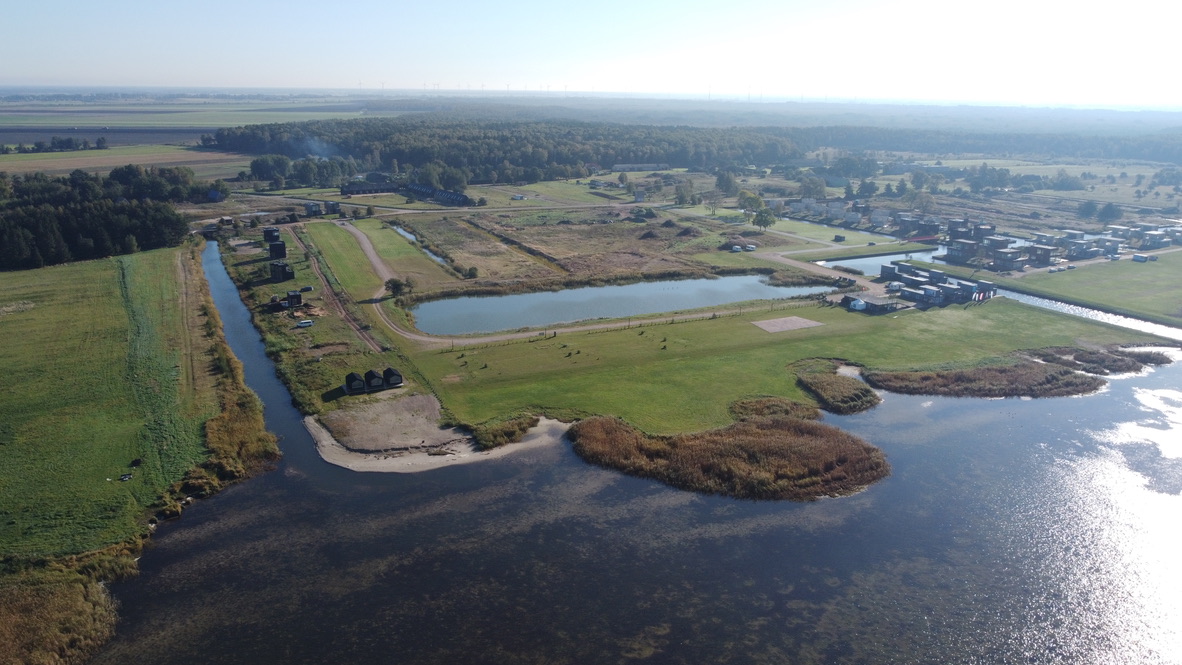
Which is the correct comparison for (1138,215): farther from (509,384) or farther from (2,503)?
(2,503)

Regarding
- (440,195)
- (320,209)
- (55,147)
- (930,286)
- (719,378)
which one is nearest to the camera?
(719,378)

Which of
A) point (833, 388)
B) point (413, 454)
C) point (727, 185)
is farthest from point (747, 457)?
point (727, 185)

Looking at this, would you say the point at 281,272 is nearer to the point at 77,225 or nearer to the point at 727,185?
the point at 77,225

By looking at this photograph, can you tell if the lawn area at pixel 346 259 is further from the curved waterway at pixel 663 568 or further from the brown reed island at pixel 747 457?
the brown reed island at pixel 747 457

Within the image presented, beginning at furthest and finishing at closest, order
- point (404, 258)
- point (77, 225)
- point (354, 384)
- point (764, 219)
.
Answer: point (764, 219), point (404, 258), point (77, 225), point (354, 384)

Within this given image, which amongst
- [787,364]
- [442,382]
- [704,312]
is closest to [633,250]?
[704,312]

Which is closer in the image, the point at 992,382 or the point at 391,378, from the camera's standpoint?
the point at 391,378

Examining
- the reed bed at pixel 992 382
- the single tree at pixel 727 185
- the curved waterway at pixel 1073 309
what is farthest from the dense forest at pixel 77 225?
the single tree at pixel 727 185
